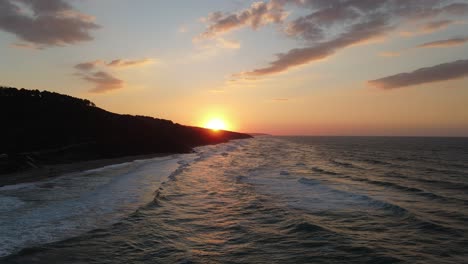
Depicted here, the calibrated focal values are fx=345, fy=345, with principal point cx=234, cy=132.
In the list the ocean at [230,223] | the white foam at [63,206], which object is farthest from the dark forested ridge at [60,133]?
the ocean at [230,223]

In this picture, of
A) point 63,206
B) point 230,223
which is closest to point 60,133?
point 63,206

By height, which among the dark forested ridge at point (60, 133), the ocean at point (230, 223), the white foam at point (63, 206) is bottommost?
the ocean at point (230, 223)

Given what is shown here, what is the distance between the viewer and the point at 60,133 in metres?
60.8

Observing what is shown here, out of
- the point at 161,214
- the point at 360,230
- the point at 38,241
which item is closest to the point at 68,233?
the point at 38,241

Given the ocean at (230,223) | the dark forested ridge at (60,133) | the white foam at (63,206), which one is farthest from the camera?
the dark forested ridge at (60,133)

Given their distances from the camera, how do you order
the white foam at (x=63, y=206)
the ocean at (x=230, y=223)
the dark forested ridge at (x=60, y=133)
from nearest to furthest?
1. the ocean at (x=230, y=223)
2. the white foam at (x=63, y=206)
3. the dark forested ridge at (x=60, y=133)

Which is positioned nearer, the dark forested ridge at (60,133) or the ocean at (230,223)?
the ocean at (230,223)

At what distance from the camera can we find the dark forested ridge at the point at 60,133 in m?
49.2

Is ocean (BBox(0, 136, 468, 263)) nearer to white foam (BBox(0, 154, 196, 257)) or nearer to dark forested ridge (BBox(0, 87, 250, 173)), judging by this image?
white foam (BBox(0, 154, 196, 257))

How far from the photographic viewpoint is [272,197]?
79.9ft

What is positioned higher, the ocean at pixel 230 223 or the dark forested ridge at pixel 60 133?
the dark forested ridge at pixel 60 133

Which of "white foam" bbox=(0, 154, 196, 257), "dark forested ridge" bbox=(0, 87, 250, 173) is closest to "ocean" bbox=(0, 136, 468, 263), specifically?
"white foam" bbox=(0, 154, 196, 257)

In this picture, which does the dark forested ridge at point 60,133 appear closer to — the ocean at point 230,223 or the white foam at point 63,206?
the white foam at point 63,206

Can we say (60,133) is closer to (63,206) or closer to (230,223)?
(63,206)
